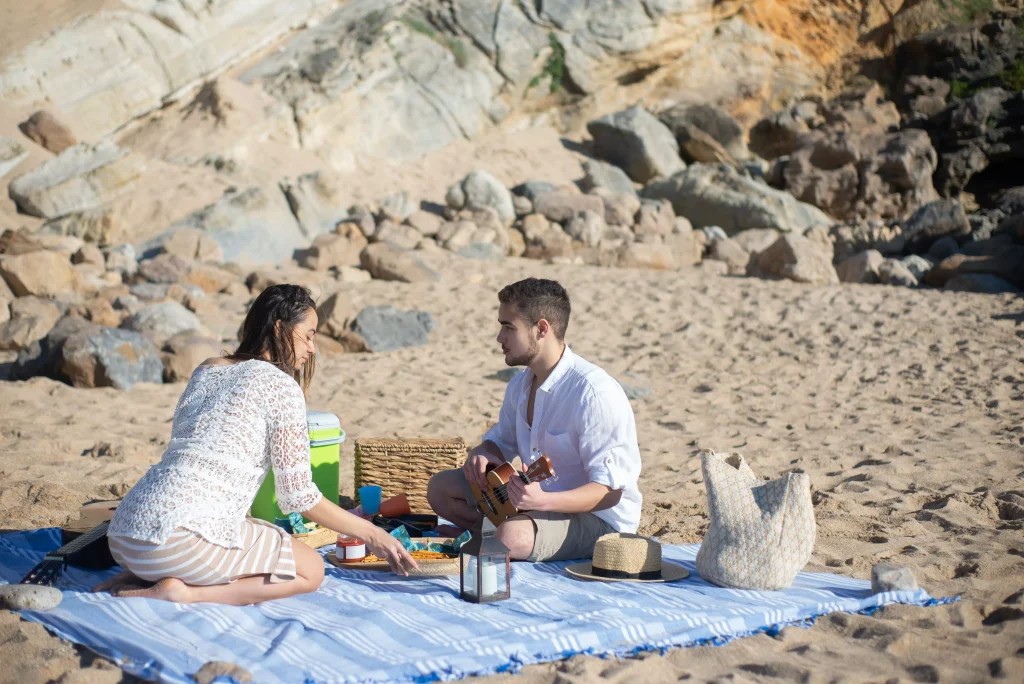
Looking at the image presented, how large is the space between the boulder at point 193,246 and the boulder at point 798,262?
7.26 metres

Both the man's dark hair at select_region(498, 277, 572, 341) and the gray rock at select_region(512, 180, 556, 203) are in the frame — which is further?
the gray rock at select_region(512, 180, 556, 203)

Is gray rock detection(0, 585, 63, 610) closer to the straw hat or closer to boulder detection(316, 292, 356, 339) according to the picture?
the straw hat

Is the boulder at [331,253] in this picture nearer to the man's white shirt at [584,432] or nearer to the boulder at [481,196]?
→ the boulder at [481,196]

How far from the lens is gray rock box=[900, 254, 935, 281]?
489 inches

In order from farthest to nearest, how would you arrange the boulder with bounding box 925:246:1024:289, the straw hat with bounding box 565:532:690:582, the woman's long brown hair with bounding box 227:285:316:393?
1. the boulder with bounding box 925:246:1024:289
2. the straw hat with bounding box 565:532:690:582
3. the woman's long brown hair with bounding box 227:285:316:393

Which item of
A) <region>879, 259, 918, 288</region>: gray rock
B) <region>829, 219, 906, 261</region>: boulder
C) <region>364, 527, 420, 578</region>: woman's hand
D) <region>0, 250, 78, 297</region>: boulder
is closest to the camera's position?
<region>364, 527, 420, 578</region>: woman's hand

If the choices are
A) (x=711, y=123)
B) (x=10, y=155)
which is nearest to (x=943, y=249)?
(x=711, y=123)

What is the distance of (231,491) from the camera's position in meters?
3.03

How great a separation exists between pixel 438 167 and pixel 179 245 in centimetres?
620

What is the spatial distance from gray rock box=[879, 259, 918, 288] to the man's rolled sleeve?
9289mm

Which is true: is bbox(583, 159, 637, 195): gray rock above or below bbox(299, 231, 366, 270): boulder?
above

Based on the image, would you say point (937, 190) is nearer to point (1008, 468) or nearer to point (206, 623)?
point (1008, 468)

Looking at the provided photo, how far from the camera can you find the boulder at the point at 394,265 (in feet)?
36.9

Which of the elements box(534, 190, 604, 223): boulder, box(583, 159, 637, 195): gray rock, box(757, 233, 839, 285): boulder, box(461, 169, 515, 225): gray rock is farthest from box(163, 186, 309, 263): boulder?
box(757, 233, 839, 285): boulder
